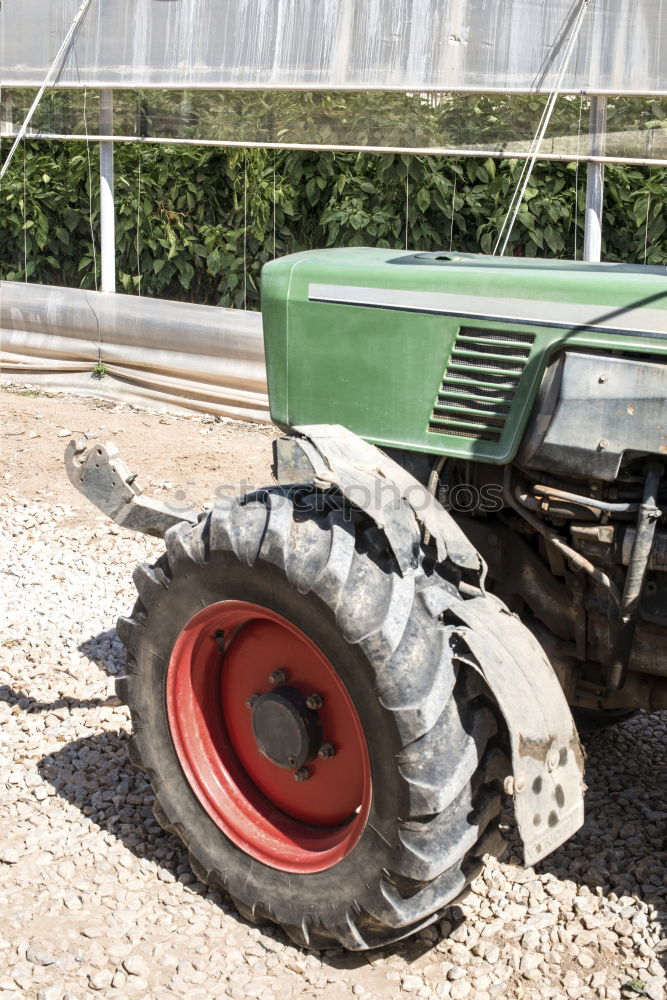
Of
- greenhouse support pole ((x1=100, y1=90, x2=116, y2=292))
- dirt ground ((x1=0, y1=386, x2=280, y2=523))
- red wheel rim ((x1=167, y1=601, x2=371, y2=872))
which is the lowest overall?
dirt ground ((x1=0, y1=386, x2=280, y2=523))

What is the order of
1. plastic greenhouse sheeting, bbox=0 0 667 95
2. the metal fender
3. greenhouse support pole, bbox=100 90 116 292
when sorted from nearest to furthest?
1. the metal fender
2. plastic greenhouse sheeting, bbox=0 0 667 95
3. greenhouse support pole, bbox=100 90 116 292

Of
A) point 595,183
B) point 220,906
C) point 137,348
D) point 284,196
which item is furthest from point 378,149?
point 220,906

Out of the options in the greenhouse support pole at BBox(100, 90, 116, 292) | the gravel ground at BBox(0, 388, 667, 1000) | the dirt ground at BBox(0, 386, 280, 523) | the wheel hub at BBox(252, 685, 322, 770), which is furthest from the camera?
the greenhouse support pole at BBox(100, 90, 116, 292)

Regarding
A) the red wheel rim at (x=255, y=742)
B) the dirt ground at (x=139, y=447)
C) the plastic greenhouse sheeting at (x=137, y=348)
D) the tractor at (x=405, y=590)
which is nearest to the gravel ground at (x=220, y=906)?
the tractor at (x=405, y=590)

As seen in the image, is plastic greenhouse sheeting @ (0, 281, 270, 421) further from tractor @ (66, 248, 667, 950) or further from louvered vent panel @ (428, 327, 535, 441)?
louvered vent panel @ (428, 327, 535, 441)

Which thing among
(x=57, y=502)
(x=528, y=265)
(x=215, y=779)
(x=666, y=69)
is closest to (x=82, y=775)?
(x=215, y=779)

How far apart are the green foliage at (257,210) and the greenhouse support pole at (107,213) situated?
0.17 metres

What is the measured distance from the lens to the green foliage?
7.93 m

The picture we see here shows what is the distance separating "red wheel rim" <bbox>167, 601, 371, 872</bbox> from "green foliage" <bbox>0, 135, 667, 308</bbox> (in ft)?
18.1

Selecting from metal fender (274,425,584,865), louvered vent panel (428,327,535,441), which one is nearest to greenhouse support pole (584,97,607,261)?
louvered vent panel (428,327,535,441)

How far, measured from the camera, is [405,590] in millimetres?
2695

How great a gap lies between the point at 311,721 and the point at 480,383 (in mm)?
1026

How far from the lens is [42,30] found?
9172mm

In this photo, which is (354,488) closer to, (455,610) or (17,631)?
(455,610)
